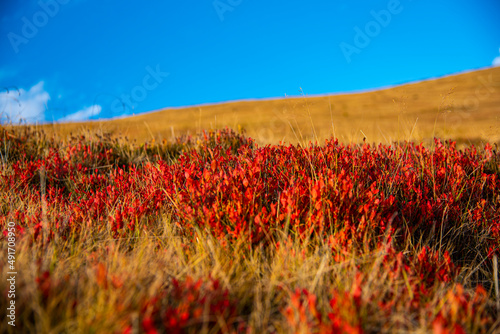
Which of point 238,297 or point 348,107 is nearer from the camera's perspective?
point 238,297

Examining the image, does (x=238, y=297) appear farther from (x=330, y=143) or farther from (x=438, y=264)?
(x=330, y=143)

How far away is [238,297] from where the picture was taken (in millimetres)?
1931

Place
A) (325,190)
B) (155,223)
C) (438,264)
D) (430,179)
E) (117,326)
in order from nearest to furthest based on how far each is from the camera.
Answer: (117,326)
(438,264)
(325,190)
(155,223)
(430,179)

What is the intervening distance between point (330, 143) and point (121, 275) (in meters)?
3.17

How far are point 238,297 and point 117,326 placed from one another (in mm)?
749

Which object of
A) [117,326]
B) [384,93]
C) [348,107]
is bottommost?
[117,326]

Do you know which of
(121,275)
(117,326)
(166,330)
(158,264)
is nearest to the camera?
(117,326)

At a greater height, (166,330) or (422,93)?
(422,93)

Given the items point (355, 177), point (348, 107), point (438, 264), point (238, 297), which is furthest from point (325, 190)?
point (348, 107)

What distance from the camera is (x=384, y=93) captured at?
3203 centimetres

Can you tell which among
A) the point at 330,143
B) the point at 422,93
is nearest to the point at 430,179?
the point at 330,143

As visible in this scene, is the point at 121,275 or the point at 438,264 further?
the point at 438,264

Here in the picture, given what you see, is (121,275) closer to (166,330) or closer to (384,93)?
(166,330)

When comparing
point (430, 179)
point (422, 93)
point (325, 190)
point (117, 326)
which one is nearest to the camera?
point (117, 326)
